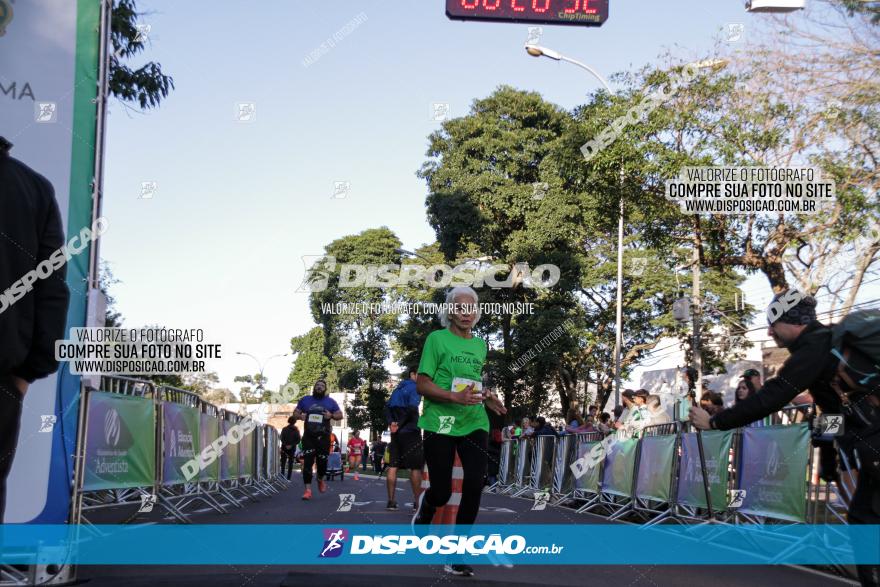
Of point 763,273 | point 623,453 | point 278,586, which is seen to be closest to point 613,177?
point 763,273

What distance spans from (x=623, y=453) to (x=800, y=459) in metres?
4.71

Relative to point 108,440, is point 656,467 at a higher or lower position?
lower

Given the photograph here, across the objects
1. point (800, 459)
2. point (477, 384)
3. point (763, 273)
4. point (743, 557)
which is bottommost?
point (743, 557)

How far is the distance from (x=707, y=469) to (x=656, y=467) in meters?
1.53

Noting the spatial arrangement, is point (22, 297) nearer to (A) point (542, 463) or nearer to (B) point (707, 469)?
(B) point (707, 469)

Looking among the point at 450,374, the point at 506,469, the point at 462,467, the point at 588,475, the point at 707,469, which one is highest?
the point at 450,374

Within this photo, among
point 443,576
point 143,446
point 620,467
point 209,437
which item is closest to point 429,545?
point 443,576

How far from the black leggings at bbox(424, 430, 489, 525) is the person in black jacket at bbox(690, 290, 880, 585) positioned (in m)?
1.96

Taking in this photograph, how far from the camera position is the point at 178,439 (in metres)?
9.70

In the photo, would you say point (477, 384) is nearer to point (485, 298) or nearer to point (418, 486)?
point (418, 486)

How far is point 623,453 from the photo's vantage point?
1227 centimetres

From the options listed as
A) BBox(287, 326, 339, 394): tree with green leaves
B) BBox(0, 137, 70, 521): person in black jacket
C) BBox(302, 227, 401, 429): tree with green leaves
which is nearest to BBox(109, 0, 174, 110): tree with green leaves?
BBox(0, 137, 70, 521): person in black jacket

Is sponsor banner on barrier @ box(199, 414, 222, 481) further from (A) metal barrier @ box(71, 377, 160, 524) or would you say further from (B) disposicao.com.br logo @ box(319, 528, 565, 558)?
(B) disposicao.com.br logo @ box(319, 528, 565, 558)

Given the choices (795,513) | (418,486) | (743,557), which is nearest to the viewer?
(795,513)
